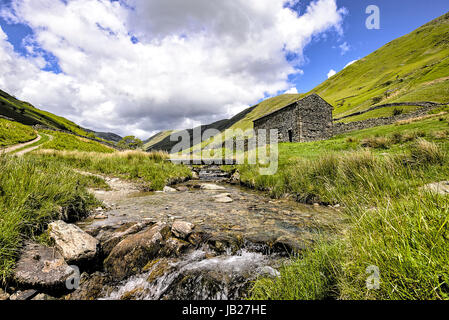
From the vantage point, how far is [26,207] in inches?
129

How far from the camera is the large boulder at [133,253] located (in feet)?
10.0

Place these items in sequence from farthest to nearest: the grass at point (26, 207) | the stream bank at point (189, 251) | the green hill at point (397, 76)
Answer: the green hill at point (397, 76) < the stream bank at point (189, 251) < the grass at point (26, 207)

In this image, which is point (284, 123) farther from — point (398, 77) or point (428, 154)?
point (398, 77)

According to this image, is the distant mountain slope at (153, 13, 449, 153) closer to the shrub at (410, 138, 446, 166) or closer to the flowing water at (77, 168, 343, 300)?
the shrub at (410, 138, 446, 166)

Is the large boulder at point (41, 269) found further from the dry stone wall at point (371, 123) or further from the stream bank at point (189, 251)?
the dry stone wall at point (371, 123)

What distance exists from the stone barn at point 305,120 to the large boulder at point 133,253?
27936mm

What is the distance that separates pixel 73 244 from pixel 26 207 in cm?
128

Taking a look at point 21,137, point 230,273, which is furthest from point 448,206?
point 21,137

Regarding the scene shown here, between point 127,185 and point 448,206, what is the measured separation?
11.5 meters

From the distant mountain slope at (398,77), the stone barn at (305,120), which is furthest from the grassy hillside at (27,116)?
the distant mountain slope at (398,77)

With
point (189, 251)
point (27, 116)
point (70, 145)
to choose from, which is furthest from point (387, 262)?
point (27, 116)

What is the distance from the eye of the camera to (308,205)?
6.84m

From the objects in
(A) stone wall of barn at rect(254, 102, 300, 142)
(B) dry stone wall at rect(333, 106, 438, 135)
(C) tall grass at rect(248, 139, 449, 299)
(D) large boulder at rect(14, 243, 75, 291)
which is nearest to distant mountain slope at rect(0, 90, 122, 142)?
(A) stone wall of barn at rect(254, 102, 300, 142)

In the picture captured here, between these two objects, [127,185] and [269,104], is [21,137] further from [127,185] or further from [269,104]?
[269,104]
